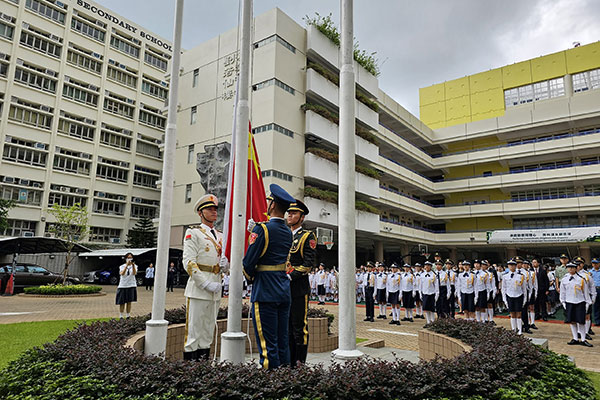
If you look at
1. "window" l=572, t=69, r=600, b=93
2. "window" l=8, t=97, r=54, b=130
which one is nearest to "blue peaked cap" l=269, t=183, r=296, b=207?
"window" l=8, t=97, r=54, b=130

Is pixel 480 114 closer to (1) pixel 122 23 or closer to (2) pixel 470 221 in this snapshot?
(2) pixel 470 221

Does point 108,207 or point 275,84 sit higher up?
point 275,84

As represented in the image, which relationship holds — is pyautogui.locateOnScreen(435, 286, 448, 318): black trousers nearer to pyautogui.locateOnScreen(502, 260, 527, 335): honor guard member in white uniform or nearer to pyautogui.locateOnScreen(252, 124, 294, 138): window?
pyautogui.locateOnScreen(502, 260, 527, 335): honor guard member in white uniform

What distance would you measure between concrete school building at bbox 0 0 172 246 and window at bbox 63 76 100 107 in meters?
0.09

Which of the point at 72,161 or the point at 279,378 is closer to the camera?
the point at 279,378

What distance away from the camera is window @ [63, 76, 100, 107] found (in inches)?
1501

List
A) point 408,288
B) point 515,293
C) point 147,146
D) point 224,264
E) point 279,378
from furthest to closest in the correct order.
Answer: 1. point 147,146
2. point 408,288
3. point 515,293
4. point 224,264
5. point 279,378

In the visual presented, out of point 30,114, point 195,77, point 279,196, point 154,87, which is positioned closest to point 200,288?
point 279,196

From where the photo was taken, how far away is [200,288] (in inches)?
209

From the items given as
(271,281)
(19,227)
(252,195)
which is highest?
(19,227)

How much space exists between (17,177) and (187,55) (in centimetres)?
1713

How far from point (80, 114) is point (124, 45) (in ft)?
31.5

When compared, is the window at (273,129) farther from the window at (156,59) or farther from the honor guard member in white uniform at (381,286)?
the window at (156,59)

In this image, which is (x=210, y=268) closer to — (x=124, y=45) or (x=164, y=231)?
(x=164, y=231)
